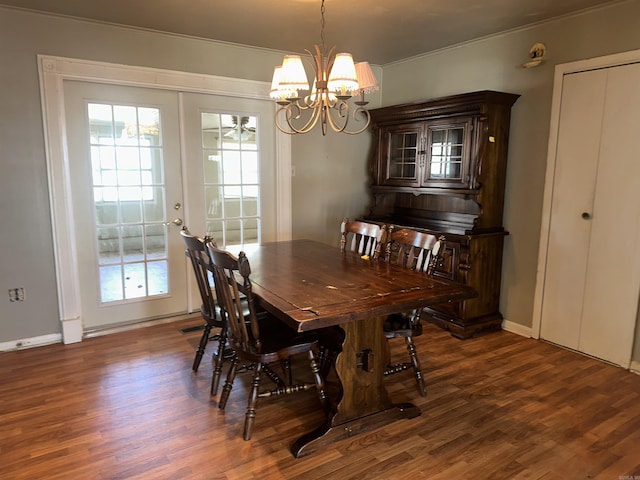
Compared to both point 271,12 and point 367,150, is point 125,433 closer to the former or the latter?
point 271,12

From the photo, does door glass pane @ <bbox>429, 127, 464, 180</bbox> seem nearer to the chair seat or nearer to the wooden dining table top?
the wooden dining table top

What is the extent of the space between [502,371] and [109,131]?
3466mm

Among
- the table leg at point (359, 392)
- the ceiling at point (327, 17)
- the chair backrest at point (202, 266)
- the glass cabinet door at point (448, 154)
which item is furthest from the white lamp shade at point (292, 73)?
the glass cabinet door at point (448, 154)

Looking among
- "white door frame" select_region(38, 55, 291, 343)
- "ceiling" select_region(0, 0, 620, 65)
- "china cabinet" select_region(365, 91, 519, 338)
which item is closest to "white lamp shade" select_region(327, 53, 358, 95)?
"ceiling" select_region(0, 0, 620, 65)

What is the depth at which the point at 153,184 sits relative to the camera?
12.1ft

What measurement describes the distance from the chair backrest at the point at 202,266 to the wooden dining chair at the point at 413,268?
3.50ft

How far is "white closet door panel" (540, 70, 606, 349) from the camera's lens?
122 inches

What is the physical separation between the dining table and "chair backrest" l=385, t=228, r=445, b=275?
0.38 feet

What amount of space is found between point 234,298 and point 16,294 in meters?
2.18

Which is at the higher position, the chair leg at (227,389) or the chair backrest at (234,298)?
the chair backrest at (234,298)

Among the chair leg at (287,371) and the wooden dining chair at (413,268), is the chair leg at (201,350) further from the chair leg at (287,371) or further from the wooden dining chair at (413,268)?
the wooden dining chair at (413,268)

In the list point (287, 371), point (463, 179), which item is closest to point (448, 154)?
point (463, 179)

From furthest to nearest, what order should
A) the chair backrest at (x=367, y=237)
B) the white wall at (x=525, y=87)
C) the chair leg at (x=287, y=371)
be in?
the white wall at (x=525, y=87) < the chair backrest at (x=367, y=237) < the chair leg at (x=287, y=371)

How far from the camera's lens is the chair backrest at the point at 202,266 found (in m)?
2.42
